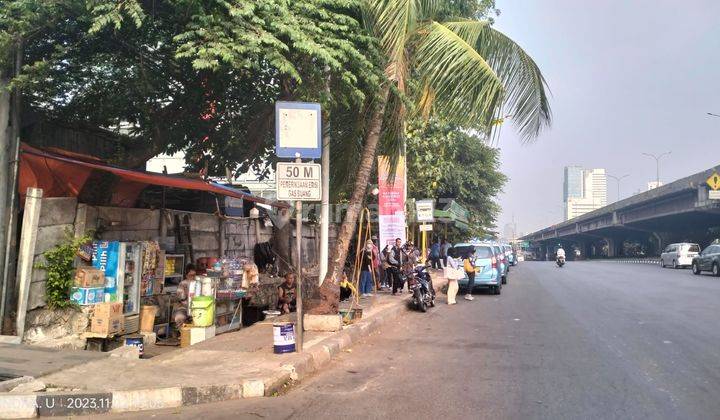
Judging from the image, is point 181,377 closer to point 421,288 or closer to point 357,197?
point 357,197

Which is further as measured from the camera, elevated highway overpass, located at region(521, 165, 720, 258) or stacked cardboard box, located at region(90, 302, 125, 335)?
elevated highway overpass, located at region(521, 165, 720, 258)

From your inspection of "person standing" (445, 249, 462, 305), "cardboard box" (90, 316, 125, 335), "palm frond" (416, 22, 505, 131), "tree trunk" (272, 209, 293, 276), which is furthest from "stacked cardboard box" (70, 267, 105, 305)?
"person standing" (445, 249, 462, 305)

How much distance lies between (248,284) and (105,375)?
5.31 m

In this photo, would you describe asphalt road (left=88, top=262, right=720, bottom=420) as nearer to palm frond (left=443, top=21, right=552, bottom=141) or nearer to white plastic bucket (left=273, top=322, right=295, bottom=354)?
white plastic bucket (left=273, top=322, right=295, bottom=354)

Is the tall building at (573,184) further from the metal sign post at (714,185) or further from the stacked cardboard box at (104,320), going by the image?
the stacked cardboard box at (104,320)

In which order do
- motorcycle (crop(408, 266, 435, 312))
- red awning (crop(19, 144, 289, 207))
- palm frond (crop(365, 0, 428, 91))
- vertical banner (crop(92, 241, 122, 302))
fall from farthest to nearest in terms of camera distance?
motorcycle (crop(408, 266, 435, 312)) → palm frond (crop(365, 0, 428, 91)) → vertical banner (crop(92, 241, 122, 302)) → red awning (crop(19, 144, 289, 207))

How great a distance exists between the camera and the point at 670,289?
1919cm

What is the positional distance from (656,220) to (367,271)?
144 ft

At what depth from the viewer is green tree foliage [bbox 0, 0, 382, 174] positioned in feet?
25.5

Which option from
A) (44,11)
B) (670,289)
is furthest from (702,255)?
(44,11)

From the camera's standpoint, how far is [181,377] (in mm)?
6223

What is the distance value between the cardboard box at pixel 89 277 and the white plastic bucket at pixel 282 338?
123 inches

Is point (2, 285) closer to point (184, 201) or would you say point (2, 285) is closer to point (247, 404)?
point (247, 404)

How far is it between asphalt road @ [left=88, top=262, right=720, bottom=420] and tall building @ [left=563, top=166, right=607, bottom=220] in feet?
424
